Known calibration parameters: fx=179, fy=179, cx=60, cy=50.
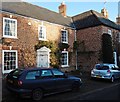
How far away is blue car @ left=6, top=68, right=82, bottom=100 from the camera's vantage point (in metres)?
8.80

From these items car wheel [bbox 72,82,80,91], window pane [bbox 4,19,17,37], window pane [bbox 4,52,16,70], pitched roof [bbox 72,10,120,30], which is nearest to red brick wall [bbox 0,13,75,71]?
window pane [bbox 4,19,17,37]

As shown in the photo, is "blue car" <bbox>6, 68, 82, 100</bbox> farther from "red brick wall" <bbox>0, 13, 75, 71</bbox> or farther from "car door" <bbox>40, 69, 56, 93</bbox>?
"red brick wall" <bbox>0, 13, 75, 71</bbox>

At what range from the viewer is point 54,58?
2100cm

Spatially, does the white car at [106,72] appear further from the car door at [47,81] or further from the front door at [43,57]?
the car door at [47,81]

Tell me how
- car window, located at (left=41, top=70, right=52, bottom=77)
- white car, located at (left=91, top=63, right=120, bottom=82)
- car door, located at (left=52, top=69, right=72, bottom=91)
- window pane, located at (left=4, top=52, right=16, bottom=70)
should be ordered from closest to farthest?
car window, located at (left=41, top=70, right=52, bottom=77), car door, located at (left=52, top=69, right=72, bottom=91), white car, located at (left=91, top=63, right=120, bottom=82), window pane, located at (left=4, top=52, right=16, bottom=70)

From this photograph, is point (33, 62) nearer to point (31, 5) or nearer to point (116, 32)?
point (31, 5)

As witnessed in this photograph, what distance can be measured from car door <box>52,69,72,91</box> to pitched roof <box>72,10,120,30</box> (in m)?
14.8

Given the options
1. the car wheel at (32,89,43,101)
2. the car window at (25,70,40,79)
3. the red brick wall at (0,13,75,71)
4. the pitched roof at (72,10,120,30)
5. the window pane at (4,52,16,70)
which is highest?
the pitched roof at (72,10,120,30)

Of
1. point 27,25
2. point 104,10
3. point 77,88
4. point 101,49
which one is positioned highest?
point 104,10

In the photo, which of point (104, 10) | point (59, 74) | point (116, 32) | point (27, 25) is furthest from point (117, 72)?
point (104, 10)

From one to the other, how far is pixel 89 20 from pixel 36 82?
18.8m

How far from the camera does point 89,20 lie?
85.8 ft

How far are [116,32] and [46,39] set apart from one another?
1286 centimetres

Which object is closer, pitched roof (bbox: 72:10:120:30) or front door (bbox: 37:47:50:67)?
front door (bbox: 37:47:50:67)
